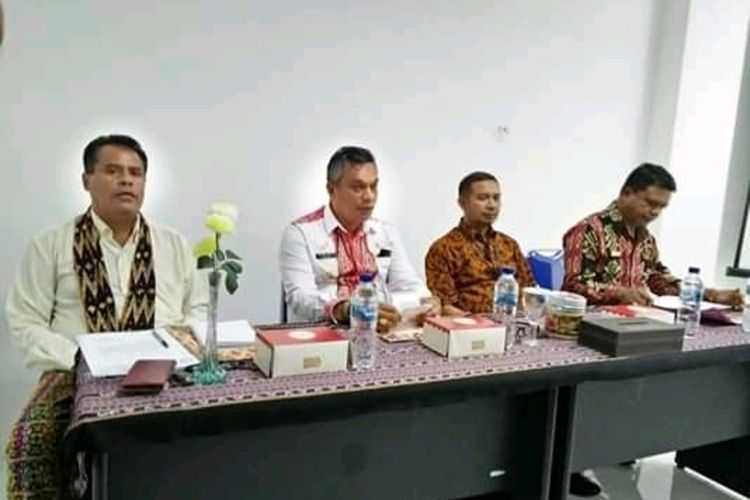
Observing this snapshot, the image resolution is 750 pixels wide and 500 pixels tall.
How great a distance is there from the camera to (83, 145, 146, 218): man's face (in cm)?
203

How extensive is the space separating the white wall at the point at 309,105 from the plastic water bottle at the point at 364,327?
143 centimetres

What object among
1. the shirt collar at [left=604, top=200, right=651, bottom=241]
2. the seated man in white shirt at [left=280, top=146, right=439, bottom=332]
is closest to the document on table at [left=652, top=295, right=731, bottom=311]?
the shirt collar at [left=604, top=200, right=651, bottom=241]

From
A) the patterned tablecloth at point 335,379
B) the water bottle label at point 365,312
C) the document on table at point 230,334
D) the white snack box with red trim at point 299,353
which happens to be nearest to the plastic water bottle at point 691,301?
the patterned tablecloth at point 335,379

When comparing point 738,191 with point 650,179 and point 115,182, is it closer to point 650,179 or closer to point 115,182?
point 650,179

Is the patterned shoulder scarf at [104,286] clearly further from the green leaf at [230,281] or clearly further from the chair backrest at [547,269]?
the chair backrest at [547,269]

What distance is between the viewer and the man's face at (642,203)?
8.38ft

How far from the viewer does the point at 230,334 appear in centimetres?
172

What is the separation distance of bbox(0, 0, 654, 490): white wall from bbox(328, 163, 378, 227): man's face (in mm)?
730

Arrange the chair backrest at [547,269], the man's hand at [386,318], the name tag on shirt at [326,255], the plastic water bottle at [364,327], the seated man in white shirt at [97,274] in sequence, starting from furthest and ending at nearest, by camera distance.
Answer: the chair backrest at [547,269]
the name tag on shirt at [326,255]
the seated man in white shirt at [97,274]
the man's hand at [386,318]
the plastic water bottle at [364,327]

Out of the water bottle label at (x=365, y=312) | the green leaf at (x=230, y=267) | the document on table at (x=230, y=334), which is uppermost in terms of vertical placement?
the green leaf at (x=230, y=267)

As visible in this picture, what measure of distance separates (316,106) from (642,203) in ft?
4.84

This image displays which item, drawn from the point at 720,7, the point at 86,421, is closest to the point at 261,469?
the point at 86,421

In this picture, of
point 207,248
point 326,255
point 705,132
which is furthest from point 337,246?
point 705,132

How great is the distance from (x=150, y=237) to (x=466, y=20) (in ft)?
6.57
